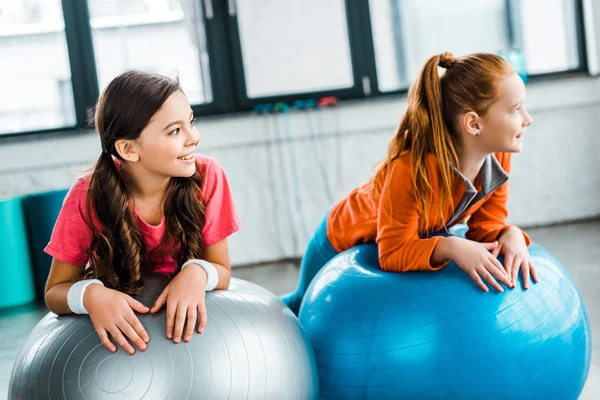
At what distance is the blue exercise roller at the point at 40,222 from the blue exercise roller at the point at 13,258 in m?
0.06

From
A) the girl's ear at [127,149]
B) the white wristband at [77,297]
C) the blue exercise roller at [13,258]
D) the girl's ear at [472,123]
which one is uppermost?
the girl's ear at [127,149]

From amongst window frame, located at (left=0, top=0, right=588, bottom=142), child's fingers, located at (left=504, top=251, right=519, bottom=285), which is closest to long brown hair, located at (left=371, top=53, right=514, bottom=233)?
child's fingers, located at (left=504, top=251, right=519, bottom=285)

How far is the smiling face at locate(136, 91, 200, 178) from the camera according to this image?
143cm

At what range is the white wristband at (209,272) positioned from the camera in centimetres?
142

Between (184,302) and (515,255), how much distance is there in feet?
2.45

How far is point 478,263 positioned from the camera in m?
1.49

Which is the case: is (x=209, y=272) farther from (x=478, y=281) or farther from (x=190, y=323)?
(x=478, y=281)

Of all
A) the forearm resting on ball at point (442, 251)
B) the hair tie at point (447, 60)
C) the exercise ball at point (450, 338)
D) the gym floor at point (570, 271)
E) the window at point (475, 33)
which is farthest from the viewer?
the window at point (475, 33)

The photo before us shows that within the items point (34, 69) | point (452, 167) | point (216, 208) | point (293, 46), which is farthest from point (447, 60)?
point (34, 69)

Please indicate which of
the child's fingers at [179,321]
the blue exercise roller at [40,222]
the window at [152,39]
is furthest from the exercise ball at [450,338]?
the window at [152,39]

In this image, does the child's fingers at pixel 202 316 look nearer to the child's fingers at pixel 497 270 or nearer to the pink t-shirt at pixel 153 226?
the pink t-shirt at pixel 153 226

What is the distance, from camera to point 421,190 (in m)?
1.61

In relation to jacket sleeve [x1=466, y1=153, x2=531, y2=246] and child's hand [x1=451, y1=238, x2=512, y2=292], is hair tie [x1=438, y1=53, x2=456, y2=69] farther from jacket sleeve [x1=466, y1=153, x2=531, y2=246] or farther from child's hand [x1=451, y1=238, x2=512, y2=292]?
child's hand [x1=451, y1=238, x2=512, y2=292]

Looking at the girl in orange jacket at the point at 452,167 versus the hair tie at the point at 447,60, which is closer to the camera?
the girl in orange jacket at the point at 452,167
